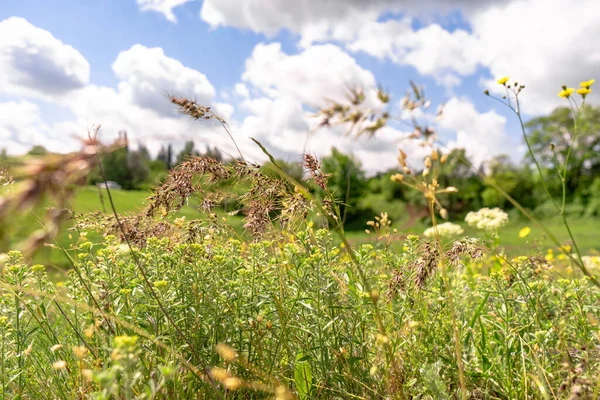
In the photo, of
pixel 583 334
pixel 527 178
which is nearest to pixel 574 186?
pixel 527 178

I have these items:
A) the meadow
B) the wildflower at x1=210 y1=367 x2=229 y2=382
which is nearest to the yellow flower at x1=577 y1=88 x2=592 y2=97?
the meadow

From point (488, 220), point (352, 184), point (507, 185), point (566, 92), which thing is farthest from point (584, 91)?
point (507, 185)

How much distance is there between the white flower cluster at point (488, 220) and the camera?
589 cm

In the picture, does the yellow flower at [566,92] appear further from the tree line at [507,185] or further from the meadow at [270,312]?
the tree line at [507,185]

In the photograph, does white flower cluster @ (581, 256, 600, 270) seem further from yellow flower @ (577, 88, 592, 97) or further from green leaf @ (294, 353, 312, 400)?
green leaf @ (294, 353, 312, 400)

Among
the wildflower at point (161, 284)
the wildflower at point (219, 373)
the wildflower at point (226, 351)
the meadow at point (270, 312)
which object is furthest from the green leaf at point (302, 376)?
the wildflower at point (161, 284)

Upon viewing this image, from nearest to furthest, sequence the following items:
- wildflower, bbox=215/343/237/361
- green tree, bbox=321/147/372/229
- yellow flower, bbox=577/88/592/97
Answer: wildflower, bbox=215/343/237/361
yellow flower, bbox=577/88/592/97
green tree, bbox=321/147/372/229

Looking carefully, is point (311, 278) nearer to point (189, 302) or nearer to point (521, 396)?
point (189, 302)

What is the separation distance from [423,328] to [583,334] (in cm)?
90

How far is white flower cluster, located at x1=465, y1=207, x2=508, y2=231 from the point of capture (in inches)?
232

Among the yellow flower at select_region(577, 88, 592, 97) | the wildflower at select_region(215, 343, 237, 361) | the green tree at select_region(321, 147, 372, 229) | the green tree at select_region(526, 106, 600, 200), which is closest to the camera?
the wildflower at select_region(215, 343, 237, 361)

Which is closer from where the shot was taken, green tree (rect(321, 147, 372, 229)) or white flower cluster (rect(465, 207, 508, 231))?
white flower cluster (rect(465, 207, 508, 231))

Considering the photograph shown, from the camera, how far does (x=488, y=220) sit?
6180mm

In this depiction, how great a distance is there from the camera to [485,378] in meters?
2.70
